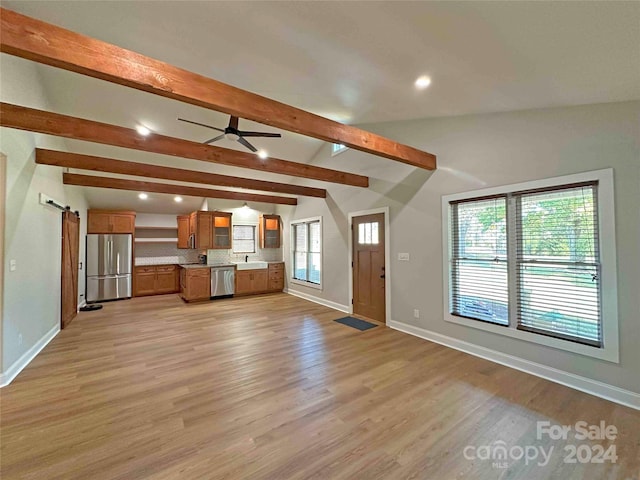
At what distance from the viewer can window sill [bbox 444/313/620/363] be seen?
2.52 metres

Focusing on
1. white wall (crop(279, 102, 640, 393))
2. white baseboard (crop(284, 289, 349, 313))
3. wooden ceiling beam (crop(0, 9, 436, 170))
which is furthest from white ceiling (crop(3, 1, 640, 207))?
white baseboard (crop(284, 289, 349, 313))

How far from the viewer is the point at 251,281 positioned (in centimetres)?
759

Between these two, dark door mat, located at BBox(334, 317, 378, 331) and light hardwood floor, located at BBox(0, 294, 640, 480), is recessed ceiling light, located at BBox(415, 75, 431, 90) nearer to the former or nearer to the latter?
light hardwood floor, located at BBox(0, 294, 640, 480)

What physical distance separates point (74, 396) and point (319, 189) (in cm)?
512

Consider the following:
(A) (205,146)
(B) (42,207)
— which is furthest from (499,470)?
→ (B) (42,207)

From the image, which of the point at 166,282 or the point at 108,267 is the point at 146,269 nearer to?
the point at 166,282

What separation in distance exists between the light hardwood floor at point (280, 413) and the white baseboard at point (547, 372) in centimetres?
11

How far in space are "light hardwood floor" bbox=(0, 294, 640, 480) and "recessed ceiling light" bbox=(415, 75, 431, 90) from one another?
9.99 ft

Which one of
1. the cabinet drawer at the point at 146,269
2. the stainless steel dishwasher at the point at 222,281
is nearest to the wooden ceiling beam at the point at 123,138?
the stainless steel dishwasher at the point at 222,281

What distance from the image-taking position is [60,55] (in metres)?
1.52

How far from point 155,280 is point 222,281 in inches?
87.1

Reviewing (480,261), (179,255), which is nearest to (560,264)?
(480,261)

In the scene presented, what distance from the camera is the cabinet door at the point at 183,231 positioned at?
8016 mm

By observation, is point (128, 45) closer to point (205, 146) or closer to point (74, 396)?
point (205, 146)
